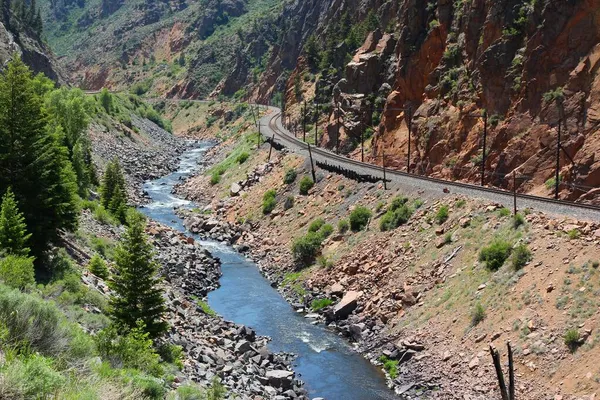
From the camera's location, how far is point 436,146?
Answer: 5625 cm

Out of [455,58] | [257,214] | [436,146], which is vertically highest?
[455,58]

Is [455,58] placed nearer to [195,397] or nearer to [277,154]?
[277,154]

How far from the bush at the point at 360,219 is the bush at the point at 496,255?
14019 millimetres

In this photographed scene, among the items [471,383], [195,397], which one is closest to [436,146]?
[471,383]

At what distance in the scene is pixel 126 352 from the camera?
766 inches

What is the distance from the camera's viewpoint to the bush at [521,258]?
31.0m

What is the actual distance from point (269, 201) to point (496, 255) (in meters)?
30.9

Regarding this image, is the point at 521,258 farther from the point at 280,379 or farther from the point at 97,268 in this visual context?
the point at 97,268

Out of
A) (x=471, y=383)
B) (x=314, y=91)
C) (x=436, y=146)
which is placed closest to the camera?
(x=471, y=383)

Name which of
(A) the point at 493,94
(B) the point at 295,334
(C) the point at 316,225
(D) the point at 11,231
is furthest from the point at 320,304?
(A) the point at 493,94

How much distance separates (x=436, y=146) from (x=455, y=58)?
31.0 feet

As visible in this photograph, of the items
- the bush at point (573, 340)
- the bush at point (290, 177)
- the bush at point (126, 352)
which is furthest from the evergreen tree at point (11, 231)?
the bush at point (290, 177)

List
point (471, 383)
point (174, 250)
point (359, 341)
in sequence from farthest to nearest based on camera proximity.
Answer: point (174, 250) → point (359, 341) → point (471, 383)

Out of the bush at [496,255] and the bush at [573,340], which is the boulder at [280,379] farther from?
the bush at [573,340]
